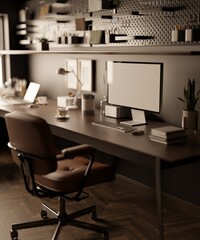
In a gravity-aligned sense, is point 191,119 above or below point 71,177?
above

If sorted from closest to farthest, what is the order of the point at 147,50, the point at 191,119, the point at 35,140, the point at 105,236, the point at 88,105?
the point at 35,140 → the point at 105,236 → the point at 191,119 → the point at 147,50 → the point at 88,105

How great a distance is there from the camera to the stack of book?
7.70ft

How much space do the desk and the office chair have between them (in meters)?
0.16

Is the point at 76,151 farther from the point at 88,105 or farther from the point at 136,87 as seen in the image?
the point at 88,105

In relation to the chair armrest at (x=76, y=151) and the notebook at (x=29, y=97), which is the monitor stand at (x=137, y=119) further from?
the notebook at (x=29, y=97)

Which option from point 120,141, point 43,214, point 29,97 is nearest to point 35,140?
point 120,141

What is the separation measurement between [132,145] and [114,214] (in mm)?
955

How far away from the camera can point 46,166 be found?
2324mm

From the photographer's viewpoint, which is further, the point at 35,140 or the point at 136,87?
the point at 136,87

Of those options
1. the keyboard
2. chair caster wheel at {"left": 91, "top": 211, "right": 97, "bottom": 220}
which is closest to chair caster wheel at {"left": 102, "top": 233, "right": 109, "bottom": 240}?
chair caster wheel at {"left": 91, "top": 211, "right": 97, "bottom": 220}

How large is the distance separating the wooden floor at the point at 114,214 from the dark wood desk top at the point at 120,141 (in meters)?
0.67

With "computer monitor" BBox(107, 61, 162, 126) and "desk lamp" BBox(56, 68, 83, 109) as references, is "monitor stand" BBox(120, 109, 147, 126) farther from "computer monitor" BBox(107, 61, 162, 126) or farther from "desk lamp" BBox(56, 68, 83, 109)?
"desk lamp" BBox(56, 68, 83, 109)

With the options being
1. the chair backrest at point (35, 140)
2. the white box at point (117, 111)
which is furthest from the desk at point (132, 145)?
the chair backrest at point (35, 140)

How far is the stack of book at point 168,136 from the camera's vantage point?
235 cm
